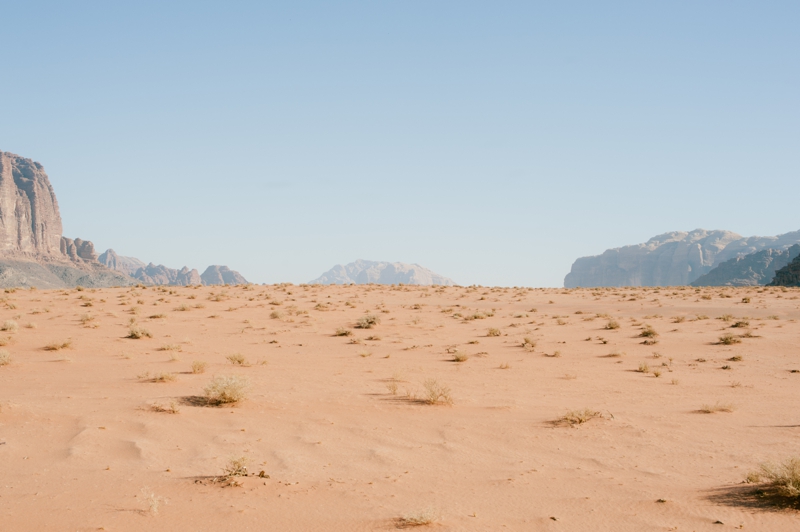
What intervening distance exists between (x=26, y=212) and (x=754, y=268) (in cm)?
22470

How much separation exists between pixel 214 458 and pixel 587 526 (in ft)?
15.3

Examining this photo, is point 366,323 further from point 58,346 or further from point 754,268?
point 754,268

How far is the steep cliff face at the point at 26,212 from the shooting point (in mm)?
164125

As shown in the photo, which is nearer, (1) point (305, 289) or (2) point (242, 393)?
(2) point (242, 393)

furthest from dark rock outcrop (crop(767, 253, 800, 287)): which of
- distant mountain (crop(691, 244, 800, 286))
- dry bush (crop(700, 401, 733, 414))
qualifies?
dry bush (crop(700, 401, 733, 414))

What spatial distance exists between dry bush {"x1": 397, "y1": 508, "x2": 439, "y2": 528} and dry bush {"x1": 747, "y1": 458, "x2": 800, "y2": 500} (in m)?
3.73

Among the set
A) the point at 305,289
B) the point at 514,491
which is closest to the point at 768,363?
the point at 514,491

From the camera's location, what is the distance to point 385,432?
864cm

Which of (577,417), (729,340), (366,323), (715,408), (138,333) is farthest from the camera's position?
(366,323)

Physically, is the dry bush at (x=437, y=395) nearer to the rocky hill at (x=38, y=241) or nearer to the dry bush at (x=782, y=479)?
the dry bush at (x=782, y=479)

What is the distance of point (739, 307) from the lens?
1182 inches

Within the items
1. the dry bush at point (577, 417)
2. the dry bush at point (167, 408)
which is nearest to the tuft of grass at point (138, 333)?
the dry bush at point (167, 408)

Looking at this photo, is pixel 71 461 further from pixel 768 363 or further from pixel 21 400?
pixel 768 363

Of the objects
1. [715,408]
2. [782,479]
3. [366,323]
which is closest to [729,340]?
[715,408]
